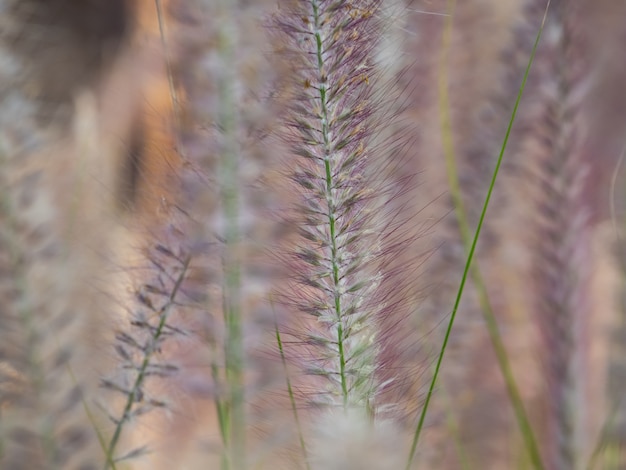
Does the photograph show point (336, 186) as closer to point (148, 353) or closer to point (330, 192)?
point (330, 192)

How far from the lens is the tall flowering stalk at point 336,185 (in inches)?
12.7

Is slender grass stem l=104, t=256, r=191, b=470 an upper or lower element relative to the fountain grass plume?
lower

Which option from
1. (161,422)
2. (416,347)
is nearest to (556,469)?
(416,347)

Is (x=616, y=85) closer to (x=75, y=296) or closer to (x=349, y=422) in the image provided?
(x=75, y=296)

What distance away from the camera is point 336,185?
0.33m

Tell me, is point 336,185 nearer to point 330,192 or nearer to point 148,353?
point 330,192

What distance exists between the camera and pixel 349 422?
0.69 ft

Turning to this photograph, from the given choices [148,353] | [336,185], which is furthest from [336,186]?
[148,353]

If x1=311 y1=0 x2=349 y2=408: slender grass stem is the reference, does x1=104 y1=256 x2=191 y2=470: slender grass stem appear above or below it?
below

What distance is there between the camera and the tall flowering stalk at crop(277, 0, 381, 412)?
32 centimetres

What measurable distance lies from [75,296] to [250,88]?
292 millimetres

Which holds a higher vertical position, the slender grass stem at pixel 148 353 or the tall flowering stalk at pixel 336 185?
the tall flowering stalk at pixel 336 185

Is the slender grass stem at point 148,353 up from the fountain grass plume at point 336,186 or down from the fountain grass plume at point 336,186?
down

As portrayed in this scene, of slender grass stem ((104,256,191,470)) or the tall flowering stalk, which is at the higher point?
the tall flowering stalk
